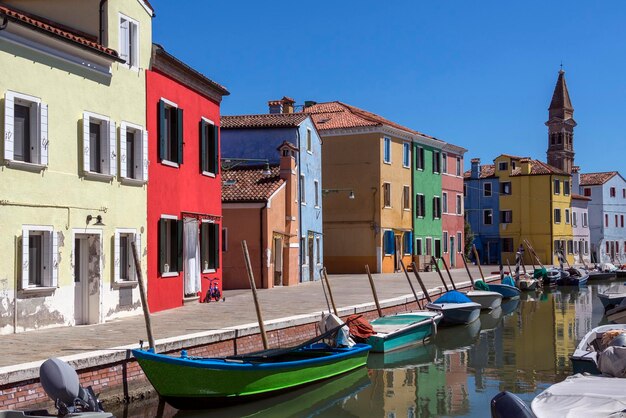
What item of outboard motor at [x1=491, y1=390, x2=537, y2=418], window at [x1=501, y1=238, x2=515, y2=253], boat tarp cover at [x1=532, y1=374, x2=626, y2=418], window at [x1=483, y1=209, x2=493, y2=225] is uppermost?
window at [x1=483, y1=209, x2=493, y2=225]

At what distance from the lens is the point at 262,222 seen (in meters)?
31.1

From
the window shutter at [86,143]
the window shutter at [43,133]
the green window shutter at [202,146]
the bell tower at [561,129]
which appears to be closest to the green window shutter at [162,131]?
the green window shutter at [202,146]

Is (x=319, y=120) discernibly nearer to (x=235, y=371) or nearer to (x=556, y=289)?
(x=556, y=289)

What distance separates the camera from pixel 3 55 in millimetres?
15258

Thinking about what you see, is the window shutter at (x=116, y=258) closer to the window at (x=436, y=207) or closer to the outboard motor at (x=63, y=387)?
the outboard motor at (x=63, y=387)

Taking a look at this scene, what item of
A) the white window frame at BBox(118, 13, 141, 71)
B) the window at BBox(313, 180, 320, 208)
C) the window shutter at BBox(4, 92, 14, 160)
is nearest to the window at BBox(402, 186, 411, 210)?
the window at BBox(313, 180, 320, 208)

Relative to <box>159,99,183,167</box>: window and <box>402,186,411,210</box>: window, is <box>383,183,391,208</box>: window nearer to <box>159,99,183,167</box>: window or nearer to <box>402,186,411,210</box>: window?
<box>402,186,411,210</box>: window

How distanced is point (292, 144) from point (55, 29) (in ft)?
62.8

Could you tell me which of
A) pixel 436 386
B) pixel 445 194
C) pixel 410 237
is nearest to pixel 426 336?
pixel 436 386

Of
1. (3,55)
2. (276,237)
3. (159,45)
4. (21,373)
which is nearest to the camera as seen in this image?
(21,373)

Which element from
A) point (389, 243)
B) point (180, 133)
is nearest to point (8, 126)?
point (180, 133)

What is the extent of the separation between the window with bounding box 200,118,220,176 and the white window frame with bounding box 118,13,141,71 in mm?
4200

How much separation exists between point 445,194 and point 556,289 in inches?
401

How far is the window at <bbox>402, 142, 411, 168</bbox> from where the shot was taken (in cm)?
4766
